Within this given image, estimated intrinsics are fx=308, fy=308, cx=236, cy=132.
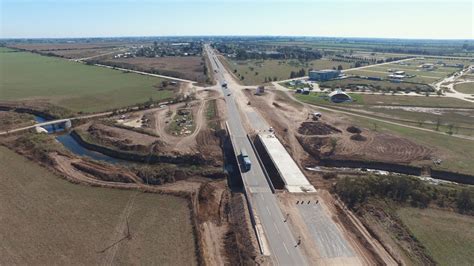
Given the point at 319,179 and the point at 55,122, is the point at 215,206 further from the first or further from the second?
the point at 55,122

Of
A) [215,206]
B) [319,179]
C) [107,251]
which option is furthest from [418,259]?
[107,251]

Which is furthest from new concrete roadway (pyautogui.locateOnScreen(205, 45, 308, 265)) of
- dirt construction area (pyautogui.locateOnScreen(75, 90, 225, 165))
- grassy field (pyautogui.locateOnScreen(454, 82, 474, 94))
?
grassy field (pyautogui.locateOnScreen(454, 82, 474, 94))

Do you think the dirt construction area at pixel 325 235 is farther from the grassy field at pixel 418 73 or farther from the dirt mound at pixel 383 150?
the grassy field at pixel 418 73

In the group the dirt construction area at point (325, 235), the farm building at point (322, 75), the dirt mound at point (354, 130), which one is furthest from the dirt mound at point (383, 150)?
the farm building at point (322, 75)

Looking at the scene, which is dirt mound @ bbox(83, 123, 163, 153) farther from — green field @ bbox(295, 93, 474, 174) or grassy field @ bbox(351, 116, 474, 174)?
green field @ bbox(295, 93, 474, 174)

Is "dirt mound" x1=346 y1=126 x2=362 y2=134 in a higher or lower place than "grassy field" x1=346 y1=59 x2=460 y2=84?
lower

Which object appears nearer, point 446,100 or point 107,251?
point 107,251
